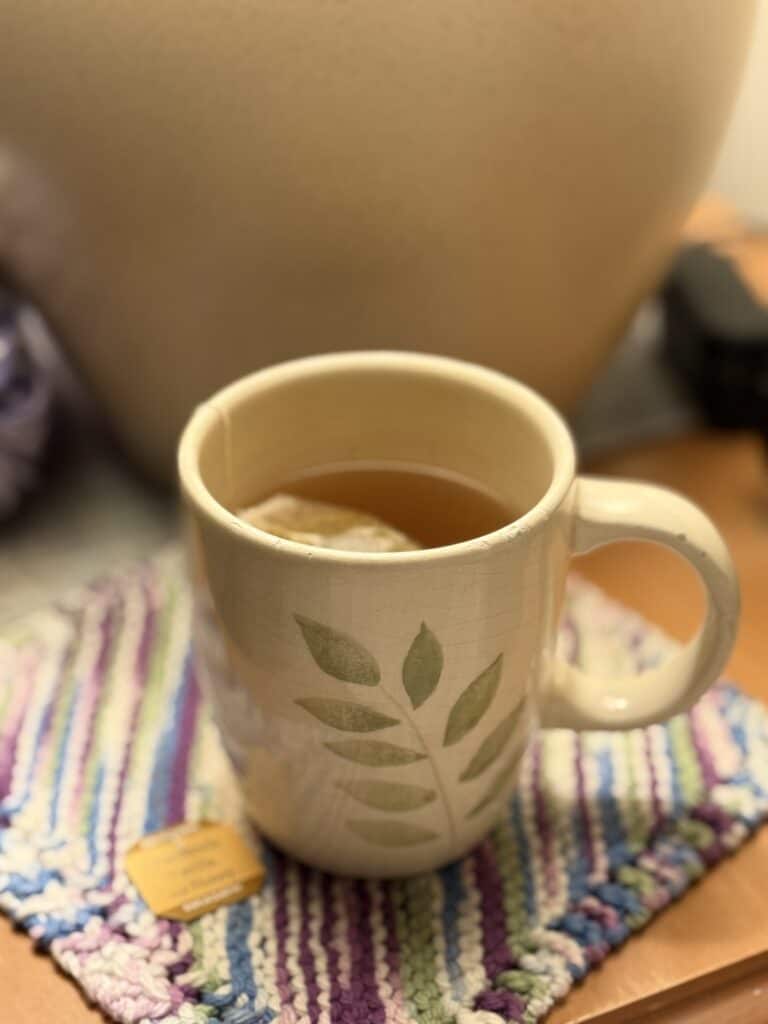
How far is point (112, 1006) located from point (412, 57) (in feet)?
0.79

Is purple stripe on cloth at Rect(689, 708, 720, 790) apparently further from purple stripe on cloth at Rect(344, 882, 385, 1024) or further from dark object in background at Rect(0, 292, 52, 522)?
dark object in background at Rect(0, 292, 52, 522)

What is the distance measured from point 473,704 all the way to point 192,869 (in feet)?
0.30

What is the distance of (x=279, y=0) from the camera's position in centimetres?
30

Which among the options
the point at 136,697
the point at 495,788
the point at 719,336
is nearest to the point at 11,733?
the point at 136,697

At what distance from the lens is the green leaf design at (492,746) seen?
10.9 inches

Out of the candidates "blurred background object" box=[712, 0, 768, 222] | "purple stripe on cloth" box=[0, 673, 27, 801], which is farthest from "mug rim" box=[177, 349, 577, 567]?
"blurred background object" box=[712, 0, 768, 222]

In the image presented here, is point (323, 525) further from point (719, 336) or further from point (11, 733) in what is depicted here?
point (719, 336)

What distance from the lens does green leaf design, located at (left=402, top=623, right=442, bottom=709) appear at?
0.25 meters

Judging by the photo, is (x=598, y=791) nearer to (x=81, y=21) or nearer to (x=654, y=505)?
(x=654, y=505)

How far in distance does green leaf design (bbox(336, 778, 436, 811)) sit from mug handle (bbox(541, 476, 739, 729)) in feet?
0.14

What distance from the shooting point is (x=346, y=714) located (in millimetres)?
259

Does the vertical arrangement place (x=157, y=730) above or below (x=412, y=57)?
below

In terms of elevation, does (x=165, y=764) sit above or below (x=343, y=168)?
below

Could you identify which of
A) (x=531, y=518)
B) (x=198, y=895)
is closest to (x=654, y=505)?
(x=531, y=518)
